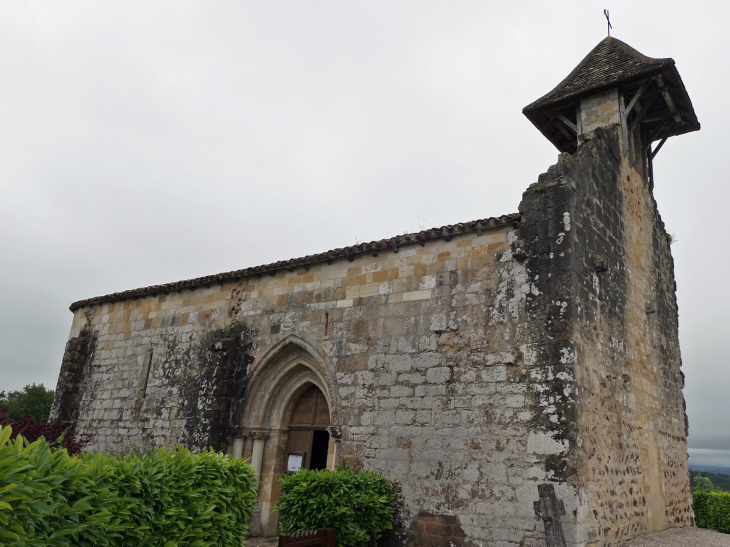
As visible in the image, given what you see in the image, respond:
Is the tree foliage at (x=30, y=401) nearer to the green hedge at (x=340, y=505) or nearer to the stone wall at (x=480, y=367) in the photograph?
the stone wall at (x=480, y=367)

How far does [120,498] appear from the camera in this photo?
14.2ft

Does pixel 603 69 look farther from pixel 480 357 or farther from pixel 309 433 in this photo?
pixel 309 433

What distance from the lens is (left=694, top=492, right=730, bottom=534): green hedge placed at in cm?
1573

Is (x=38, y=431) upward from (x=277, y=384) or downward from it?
downward

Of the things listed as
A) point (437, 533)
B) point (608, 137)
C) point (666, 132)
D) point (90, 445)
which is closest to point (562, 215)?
point (608, 137)

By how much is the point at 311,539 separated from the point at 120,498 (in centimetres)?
291

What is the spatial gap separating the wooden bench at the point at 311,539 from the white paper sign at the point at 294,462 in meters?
3.58

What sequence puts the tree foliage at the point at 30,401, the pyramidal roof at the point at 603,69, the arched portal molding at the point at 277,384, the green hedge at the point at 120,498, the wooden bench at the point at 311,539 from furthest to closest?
the tree foliage at the point at 30,401 → the arched portal molding at the point at 277,384 → the pyramidal roof at the point at 603,69 → the wooden bench at the point at 311,539 → the green hedge at the point at 120,498

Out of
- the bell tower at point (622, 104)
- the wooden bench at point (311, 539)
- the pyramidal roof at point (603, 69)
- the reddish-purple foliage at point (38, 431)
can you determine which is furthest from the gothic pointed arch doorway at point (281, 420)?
the pyramidal roof at point (603, 69)

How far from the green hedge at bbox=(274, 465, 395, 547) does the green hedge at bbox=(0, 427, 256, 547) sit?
1.68m

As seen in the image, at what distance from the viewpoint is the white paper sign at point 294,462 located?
10430 mm

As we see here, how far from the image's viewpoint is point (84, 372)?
532 inches

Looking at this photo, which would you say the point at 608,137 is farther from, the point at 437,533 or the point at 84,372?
the point at 84,372

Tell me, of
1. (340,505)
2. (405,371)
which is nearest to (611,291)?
(405,371)
